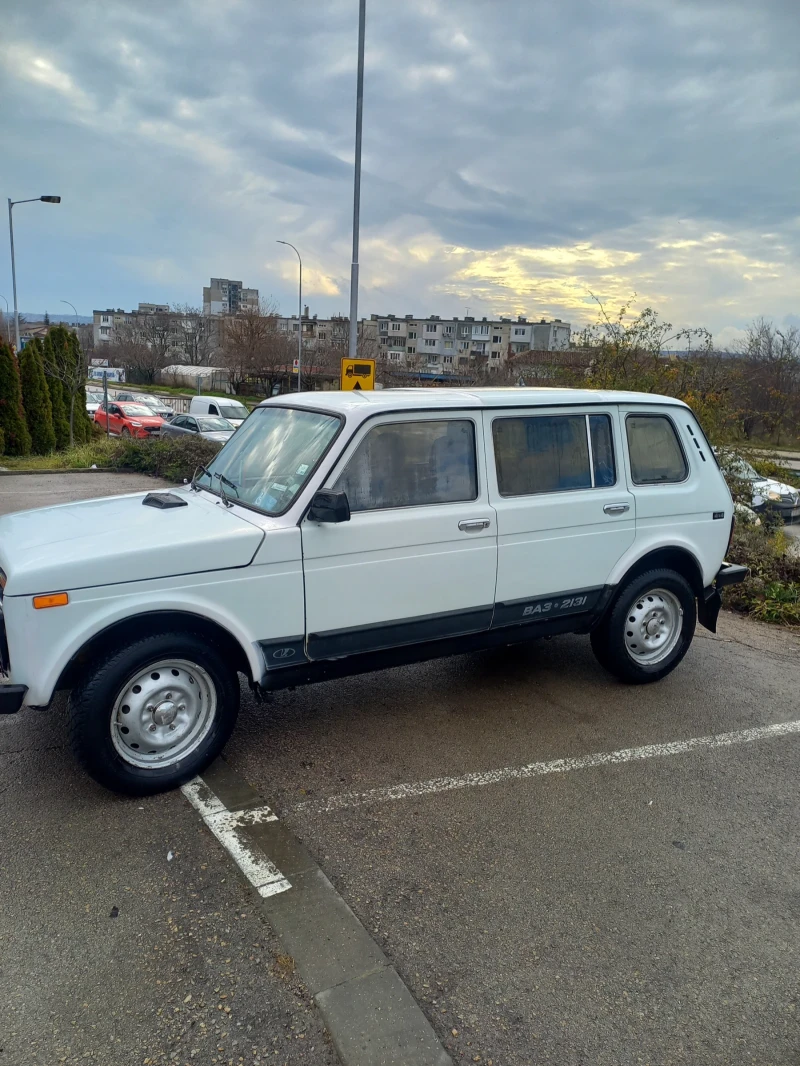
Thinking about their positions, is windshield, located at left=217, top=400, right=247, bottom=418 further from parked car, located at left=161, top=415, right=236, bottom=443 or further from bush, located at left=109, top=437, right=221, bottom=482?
bush, located at left=109, top=437, right=221, bottom=482

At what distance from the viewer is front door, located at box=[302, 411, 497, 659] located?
3.95 metres

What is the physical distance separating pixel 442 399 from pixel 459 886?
2.58m

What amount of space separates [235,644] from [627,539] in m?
2.64

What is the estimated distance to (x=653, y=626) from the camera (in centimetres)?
530

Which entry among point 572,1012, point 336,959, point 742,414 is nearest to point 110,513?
point 336,959

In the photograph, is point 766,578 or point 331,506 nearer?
point 331,506

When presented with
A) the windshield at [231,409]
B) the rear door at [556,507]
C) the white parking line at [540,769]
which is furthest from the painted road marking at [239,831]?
the windshield at [231,409]

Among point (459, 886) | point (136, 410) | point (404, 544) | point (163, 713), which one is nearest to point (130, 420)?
point (136, 410)

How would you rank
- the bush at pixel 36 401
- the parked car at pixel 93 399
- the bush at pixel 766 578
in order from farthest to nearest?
the parked car at pixel 93 399 → the bush at pixel 36 401 → the bush at pixel 766 578

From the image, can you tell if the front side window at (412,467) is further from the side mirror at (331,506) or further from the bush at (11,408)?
the bush at (11,408)

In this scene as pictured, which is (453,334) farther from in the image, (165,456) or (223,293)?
(165,456)

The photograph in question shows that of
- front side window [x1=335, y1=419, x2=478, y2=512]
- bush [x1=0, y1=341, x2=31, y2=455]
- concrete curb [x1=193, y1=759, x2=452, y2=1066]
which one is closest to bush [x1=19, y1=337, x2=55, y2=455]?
bush [x1=0, y1=341, x2=31, y2=455]

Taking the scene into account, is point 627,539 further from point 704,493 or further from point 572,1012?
point 572,1012

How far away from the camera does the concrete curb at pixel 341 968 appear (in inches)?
92.6
